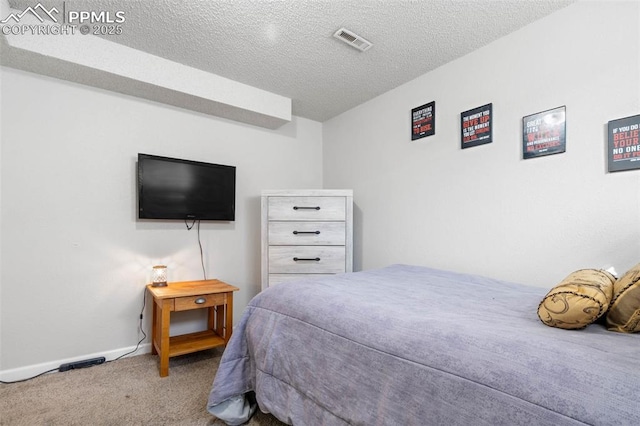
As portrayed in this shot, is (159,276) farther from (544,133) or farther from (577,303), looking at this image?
(544,133)

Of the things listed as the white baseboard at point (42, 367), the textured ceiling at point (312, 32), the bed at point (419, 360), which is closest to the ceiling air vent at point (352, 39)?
the textured ceiling at point (312, 32)

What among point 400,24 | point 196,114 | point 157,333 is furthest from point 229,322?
point 400,24

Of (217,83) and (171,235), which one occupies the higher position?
(217,83)

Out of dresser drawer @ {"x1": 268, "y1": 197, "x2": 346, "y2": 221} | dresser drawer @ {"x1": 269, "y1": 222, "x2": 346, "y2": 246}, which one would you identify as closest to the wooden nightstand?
dresser drawer @ {"x1": 269, "y1": 222, "x2": 346, "y2": 246}

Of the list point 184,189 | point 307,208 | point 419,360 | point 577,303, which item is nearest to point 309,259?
point 307,208

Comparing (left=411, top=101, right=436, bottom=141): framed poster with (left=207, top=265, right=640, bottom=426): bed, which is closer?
(left=207, top=265, right=640, bottom=426): bed

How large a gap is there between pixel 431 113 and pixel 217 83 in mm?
1742

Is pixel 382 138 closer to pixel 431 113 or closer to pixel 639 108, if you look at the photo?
pixel 431 113

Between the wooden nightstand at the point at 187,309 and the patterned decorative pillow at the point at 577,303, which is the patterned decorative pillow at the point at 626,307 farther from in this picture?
the wooden nightstand at the point at 187,309

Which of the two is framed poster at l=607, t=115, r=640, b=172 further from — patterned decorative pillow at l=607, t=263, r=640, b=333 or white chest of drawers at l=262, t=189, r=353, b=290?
white chest of drawers at l=262, t=189, r=353, b=290

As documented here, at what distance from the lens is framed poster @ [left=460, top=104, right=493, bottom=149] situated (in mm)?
2066

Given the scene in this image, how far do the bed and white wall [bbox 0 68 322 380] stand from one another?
1.41 meters

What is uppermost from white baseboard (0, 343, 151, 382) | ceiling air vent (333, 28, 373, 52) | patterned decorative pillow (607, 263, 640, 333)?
ceiling air vent (333, 28, 373, 52)

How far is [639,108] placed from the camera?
148 cm
